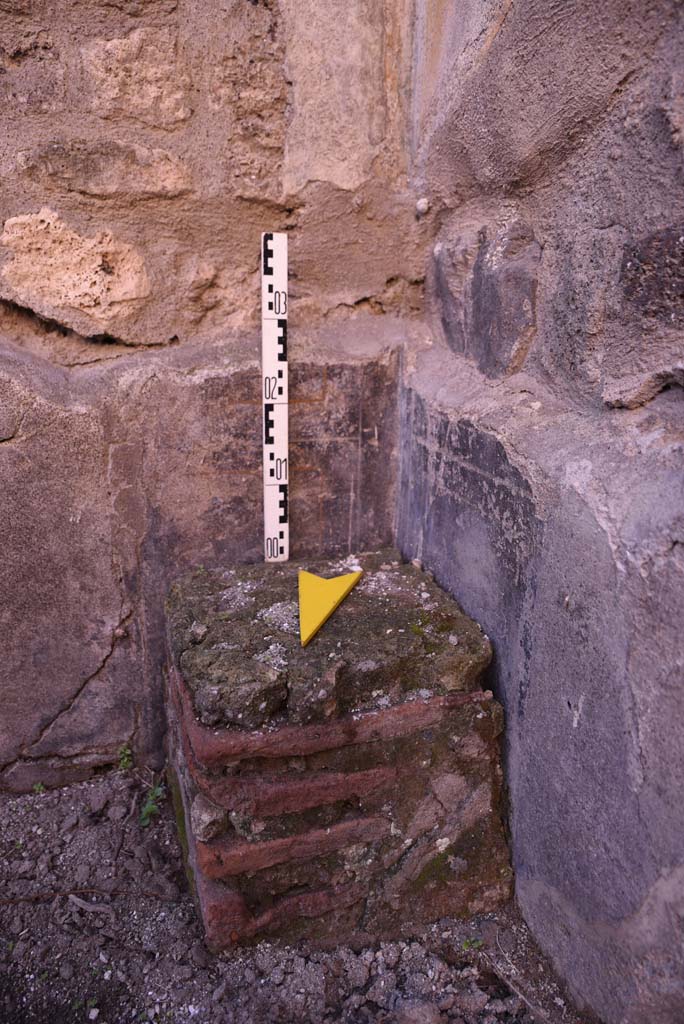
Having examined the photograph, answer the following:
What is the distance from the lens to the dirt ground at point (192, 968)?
1.31 m

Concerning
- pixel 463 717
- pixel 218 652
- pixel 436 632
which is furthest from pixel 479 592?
pixel 218 652

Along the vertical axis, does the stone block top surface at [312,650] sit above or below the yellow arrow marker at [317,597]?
below

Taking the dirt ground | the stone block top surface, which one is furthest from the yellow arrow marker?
the dirt ground

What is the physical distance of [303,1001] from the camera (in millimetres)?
1331

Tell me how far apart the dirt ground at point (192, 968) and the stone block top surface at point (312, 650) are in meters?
0.53

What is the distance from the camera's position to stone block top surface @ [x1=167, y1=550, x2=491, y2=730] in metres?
1.34

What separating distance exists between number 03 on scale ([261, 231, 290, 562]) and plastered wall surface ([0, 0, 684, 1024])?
5 cm

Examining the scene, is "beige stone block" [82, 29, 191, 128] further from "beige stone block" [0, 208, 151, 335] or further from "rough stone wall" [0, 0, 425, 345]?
"beige stone block" [0, 208, 151, 335]

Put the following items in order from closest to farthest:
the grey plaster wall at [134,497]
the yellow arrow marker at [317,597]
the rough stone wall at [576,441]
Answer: the rough stone wall at [576,441] → the yellow arrow marker at [317,597] → the grey plaster wall at [134,497]

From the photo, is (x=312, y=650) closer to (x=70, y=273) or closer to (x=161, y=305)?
→ (x=161, y=305)

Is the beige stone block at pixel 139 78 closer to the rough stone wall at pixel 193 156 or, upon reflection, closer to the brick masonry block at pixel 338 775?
the rough stone wall at pixel 193 156

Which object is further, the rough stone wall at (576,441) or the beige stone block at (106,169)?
the beige stone block at (106,169)

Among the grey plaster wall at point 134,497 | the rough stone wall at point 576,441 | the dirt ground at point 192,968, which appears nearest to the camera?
the rough stone wall at point 576,441

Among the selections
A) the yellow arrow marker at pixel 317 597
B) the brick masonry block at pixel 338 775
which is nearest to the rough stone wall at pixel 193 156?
the yellow arrow marker at pixel 317 597
